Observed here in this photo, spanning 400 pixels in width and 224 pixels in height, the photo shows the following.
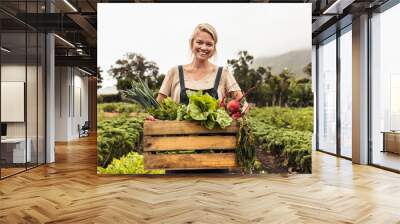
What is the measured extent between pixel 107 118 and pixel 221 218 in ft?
9.47

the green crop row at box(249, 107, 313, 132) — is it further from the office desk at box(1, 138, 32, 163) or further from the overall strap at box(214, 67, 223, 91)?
the office desk at box(1, 138, 32, 163)

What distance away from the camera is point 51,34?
779 cm

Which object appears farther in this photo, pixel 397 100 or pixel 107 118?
pixel 397 100

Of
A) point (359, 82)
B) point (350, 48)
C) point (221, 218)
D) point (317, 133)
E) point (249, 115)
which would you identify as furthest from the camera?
point (317, 133)

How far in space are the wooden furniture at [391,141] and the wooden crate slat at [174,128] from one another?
3.24 metres

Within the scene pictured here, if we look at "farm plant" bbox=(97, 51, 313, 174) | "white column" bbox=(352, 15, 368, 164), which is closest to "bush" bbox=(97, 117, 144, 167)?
"farm plant" bbox=(97, 51, 313, 174)

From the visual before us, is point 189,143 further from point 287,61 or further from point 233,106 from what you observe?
point 287,61

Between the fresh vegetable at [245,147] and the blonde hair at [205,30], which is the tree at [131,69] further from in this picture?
the fresh vegetable at [245,147]

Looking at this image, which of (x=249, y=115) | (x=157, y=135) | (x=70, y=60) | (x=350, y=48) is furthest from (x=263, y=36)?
(x=70, y=60)

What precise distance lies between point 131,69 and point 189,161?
1654mm

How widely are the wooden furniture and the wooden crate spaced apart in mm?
3059

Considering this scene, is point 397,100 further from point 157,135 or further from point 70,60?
point 70,60

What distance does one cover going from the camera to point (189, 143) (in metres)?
A: 5.12

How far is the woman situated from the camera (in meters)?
5.59
